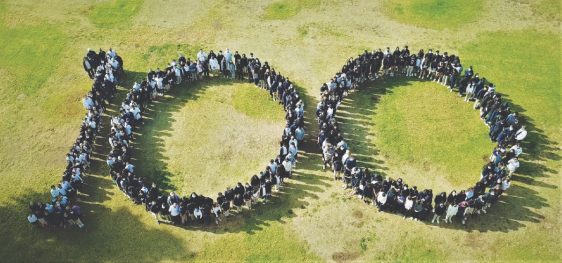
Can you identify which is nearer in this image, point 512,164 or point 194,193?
point 194,193

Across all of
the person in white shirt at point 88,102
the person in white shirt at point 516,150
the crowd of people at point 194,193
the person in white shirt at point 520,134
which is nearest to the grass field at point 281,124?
the crowd of people at point 194,193

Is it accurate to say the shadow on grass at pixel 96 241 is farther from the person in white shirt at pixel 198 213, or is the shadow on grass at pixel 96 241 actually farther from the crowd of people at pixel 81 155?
the person in white shirt at pixel 198 213

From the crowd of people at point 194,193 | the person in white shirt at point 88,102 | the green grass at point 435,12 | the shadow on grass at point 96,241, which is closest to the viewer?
the shadow on grass at point 96,241

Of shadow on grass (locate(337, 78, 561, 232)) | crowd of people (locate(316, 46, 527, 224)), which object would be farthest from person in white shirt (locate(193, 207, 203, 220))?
shadow on grass (locate(337, 78, 561, 232))

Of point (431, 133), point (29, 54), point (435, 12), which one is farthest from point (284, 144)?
point (29, 54)

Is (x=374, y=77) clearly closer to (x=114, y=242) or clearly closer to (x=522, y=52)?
(x=522, y=52)

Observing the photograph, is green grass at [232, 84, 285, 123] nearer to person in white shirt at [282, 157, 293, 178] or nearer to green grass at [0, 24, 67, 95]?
person in white shirt at [282, 157, 293, 178]

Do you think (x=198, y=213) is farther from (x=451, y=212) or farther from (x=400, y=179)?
(x=451, y=212)
